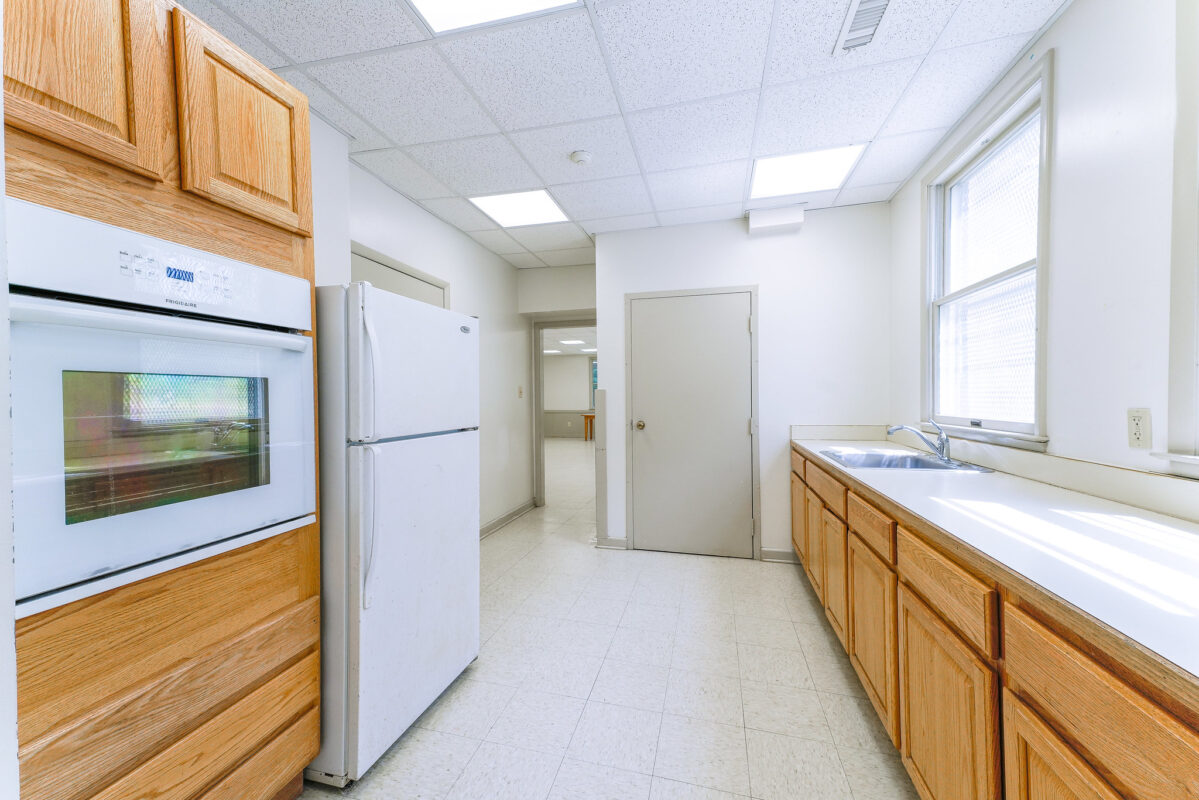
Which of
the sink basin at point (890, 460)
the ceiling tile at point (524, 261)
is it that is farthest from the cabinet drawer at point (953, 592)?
the ceiling tile at point (524, 261)

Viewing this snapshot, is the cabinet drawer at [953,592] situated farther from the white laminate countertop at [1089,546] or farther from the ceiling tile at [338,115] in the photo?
the ceiling tile at [338,115]

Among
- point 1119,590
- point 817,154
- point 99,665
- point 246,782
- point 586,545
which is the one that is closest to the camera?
point 1119,590

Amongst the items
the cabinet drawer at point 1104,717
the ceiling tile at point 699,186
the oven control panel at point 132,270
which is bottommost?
the cabinet drawer at point 1104,717

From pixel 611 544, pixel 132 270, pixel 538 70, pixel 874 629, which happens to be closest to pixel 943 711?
pixel 874 629

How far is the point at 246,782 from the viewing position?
1196mm

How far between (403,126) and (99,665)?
2.29 metres

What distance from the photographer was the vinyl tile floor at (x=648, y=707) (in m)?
1.45

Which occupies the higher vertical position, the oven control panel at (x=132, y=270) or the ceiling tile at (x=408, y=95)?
the ceiling tile at (x=408, y=95)

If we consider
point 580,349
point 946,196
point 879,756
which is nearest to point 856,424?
point 946,196

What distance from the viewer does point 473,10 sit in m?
1.58

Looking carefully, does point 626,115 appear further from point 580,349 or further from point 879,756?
point 580,349

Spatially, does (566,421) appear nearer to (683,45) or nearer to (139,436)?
(683,45)

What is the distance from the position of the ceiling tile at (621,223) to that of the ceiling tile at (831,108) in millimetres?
1031

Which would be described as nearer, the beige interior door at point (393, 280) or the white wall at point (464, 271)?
the white wall at point (464, 271)
